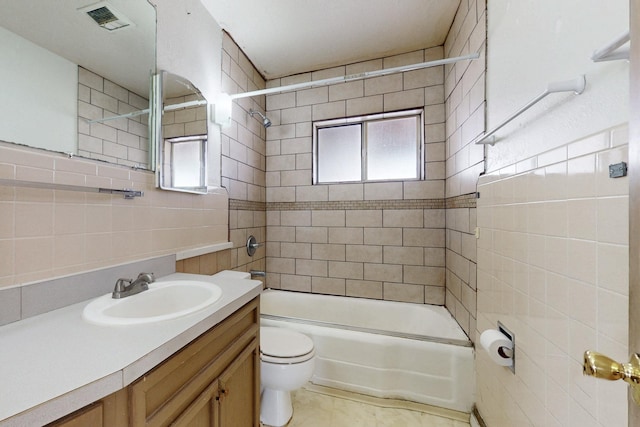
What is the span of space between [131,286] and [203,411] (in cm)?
57

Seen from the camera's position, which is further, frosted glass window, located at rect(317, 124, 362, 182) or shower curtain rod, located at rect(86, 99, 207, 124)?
frosted glass window, located at rect(317, 124, 362, 182)

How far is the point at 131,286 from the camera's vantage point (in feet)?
3.46

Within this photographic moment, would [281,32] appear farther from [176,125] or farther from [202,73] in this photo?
[176,125]

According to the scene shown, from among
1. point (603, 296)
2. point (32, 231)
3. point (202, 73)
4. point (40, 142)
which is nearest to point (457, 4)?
point (202, 73)

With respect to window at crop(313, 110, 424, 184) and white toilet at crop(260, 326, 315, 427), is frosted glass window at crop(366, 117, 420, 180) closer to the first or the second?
window at crop(313, 110, 424, 184)

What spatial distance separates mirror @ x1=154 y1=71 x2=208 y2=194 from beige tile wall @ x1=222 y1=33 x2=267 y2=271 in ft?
0.88

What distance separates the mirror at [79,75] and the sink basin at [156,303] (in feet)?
2.03

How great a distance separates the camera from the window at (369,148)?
2.40m

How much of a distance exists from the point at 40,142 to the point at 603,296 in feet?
6.03

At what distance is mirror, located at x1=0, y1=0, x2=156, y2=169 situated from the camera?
34.2 inches

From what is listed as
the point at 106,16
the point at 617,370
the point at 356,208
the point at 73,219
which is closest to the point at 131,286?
the point at 73,219

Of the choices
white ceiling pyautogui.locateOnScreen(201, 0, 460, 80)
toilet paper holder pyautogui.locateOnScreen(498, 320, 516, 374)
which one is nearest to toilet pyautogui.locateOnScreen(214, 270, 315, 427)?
toilet paper holder pyautogui.locateOnScreen(498, 320, 516, 374)

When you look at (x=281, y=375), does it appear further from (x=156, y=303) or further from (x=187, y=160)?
(x=187, y=160)

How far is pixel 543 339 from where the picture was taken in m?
0.92
